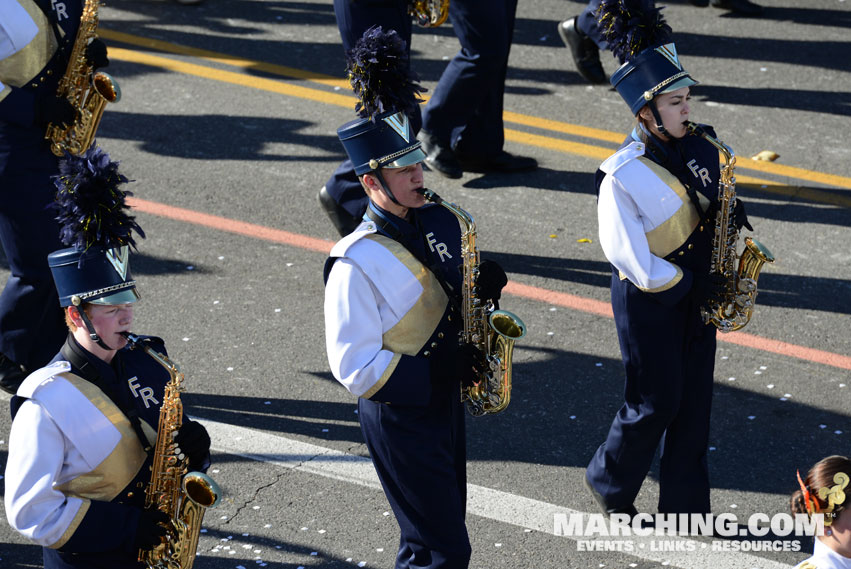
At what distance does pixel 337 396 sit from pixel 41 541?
2697 millimetres

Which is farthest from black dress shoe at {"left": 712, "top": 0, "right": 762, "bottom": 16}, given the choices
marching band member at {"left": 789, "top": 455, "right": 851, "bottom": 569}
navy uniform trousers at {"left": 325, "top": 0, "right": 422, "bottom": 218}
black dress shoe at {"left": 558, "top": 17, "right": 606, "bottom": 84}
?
marching band member at {"left": 789, "top": 455, "right": 851, "bottom": 569}

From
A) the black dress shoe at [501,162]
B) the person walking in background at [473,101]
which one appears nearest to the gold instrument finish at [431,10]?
the person walking in background at [473,101]

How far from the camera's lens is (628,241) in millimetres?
4992

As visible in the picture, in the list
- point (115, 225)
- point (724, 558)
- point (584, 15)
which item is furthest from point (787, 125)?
point (115, 225)

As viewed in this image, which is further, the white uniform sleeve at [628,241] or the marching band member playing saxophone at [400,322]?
the white uniform sleeve at [628,241]

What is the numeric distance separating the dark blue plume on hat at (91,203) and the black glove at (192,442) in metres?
0.67

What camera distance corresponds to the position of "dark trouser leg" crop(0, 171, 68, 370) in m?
6.13

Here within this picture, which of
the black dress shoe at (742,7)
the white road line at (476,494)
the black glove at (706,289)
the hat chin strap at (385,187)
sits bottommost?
the white road line at (476,494)

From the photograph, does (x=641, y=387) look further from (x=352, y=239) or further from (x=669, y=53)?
(x=352, y=239)

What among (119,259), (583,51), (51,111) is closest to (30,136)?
(51,111)

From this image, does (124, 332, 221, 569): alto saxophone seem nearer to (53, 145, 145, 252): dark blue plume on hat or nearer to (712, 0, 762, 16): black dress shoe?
(53, 145, 145, 252): dark blue plume on hat

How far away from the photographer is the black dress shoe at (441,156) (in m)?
8.55

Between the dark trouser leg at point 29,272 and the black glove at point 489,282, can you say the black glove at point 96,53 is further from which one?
the black glove at point 489,282

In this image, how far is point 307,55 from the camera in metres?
10.5
